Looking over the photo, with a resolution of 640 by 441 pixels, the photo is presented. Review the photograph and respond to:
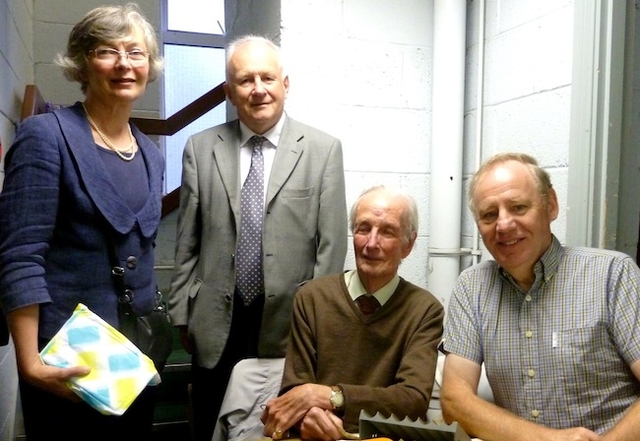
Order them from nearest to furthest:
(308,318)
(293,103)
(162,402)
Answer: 1. (308,318)
2. (293,103)
3. (162,402)

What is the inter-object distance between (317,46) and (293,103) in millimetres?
241

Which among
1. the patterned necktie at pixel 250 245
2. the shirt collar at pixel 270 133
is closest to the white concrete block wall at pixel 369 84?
the shirt collar at pixel 270 133

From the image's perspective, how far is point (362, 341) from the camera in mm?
1565

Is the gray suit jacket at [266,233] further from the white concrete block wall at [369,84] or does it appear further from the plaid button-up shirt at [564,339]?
the plaid button-up shirt at [564,339]

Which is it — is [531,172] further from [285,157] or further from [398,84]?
[398,84]

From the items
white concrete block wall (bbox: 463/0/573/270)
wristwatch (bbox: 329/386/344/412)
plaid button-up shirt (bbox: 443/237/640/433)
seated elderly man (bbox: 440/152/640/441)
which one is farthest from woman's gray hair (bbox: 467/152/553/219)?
wristwatch (bbox: 329/386/344/412)

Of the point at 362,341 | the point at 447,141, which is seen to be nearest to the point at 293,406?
the point at 362,341

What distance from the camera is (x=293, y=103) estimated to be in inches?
87.1

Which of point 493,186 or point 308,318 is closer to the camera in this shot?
point 493,186

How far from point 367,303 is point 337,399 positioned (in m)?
0.30

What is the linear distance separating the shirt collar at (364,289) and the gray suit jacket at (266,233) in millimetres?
180

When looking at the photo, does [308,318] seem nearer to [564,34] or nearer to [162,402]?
[564,34]

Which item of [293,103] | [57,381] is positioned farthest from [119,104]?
[293,103]

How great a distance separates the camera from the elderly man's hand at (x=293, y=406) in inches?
55.8
